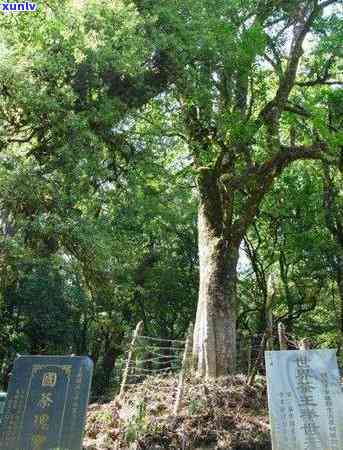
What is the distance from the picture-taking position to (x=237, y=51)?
24.7 ft

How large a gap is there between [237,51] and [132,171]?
11.9 feet

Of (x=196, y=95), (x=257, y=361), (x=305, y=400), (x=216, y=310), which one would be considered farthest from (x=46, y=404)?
(x=196, y=95)

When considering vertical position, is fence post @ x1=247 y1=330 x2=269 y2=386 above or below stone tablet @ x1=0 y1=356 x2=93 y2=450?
above

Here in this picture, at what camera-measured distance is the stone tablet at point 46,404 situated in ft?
14.6

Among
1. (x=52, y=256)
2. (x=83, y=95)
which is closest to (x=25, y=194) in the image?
(x=52, y=256)

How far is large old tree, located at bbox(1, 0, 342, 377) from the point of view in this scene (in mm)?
6805

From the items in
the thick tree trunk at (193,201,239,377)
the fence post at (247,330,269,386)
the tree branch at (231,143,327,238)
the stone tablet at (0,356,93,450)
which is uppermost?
the tree branch at (231,143,327,238)

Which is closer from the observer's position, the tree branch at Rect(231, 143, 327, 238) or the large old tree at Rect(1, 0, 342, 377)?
the large old tree at Rect(1, 0, 342, 377)

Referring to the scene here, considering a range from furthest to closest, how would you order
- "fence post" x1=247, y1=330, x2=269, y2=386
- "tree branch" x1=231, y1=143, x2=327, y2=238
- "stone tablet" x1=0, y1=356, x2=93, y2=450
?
"tree branch" x1=231, y1=143, x2=327, y2=238, "fence post" x1=247, y1=330, x2=269, y2=386, "stone tablet" x1=0, y1=356, x2=93, y2=450

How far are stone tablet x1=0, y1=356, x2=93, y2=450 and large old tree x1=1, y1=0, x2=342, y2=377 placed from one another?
3.20 metres

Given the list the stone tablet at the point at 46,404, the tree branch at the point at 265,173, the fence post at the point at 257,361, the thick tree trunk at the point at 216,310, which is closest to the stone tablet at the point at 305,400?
the fence post at the point at 257,361

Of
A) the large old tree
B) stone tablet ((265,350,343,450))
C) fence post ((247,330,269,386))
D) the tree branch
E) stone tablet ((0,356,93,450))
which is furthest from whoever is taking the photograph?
the tree branch

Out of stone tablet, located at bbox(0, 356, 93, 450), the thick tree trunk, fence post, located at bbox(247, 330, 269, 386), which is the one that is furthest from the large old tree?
stone tablet, located at bbox(0, 356, 93, 450)

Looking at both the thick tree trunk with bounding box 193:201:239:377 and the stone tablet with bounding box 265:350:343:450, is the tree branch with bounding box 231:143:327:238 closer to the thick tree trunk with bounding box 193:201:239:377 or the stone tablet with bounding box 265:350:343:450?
the thick tree trunk with bounding box 193:201:239:377
